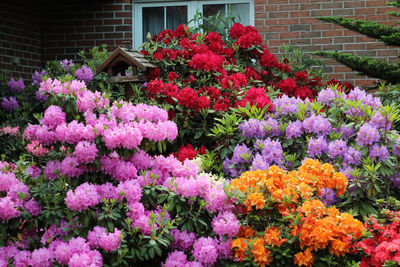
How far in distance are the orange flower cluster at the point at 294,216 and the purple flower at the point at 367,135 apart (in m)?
0.46

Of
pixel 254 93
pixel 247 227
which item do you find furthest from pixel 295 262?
pixel 254 93

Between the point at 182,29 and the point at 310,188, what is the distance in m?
2.53

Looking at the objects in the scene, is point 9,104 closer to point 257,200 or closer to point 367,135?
point 257,200

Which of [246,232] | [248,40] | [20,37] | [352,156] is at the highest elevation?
[20,37]

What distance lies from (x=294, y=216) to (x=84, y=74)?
3064mm

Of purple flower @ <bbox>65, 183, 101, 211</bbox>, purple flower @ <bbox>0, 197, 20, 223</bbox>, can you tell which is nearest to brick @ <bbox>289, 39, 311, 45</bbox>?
purple flower @ <bbox>65, 183, 101, 211</bbox>

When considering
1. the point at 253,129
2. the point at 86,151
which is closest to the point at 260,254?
the point at 86,151

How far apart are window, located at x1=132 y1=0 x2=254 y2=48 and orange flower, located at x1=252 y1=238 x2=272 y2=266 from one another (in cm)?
448

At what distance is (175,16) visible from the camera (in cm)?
664

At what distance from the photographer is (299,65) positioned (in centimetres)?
539

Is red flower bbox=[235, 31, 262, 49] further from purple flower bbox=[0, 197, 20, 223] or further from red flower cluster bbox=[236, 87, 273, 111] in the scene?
purple flower bbox=[0, 197, 20, 223]

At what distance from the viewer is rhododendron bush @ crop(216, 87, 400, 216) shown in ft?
9.96

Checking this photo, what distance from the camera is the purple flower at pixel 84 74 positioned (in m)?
4.88

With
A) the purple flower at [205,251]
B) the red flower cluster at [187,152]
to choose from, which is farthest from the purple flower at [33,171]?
the red flower cluster at [187,152]
